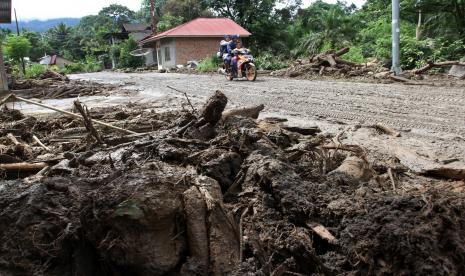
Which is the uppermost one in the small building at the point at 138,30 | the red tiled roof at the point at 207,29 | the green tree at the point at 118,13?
the green tree at the point at 118,13

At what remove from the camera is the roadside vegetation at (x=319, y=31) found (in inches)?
799

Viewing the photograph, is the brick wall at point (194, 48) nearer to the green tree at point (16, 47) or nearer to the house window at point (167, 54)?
the house window at point (167, 54)

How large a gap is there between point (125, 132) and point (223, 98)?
1.51 metres

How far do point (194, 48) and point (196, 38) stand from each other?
0.99 meters

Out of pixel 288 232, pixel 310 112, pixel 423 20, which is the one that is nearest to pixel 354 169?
pixel 288 232

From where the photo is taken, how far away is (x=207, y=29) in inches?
1662

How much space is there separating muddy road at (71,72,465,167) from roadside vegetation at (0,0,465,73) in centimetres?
751

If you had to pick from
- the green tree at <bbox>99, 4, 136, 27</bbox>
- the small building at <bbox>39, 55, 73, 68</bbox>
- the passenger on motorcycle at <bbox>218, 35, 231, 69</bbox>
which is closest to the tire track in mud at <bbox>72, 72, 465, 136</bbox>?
the passenger on motorcycle at <bbox>218, 35, 231, 69</bbox>

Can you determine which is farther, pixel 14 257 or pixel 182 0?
pixel 182 0

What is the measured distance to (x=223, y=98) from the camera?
4.76 meters

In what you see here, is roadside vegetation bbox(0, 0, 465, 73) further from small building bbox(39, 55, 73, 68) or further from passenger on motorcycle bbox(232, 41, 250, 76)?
passenger on motorcycle bbox(232, 41, 250, 76)

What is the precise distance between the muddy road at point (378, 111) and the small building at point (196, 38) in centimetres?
2822

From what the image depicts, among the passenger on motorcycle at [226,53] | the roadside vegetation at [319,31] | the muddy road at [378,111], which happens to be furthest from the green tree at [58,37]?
the muddy road at [378,111]

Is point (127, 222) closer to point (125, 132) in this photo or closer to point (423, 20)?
point (125, 132)
